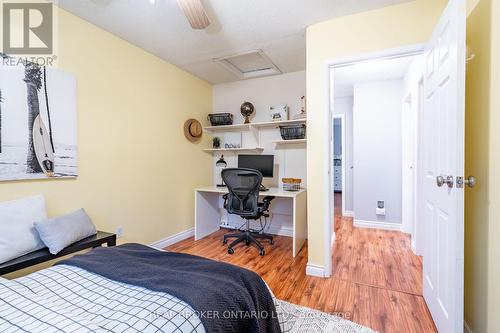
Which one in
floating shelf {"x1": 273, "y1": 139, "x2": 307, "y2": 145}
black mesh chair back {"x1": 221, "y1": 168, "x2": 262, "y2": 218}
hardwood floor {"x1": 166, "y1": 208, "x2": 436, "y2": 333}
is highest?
floating shelf {"x1": 273, "y1": 139, "x2": 307, "y2": 145}

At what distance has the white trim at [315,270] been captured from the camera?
223 centimetres

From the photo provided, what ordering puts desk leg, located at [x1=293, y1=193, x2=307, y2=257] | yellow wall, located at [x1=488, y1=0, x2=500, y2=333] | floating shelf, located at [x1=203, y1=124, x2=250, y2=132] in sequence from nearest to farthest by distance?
yellow wall, located at [x1=488, y1=0, x2=500, y2=333] < desk leg, located at [x1=293, y1=193, x2=307, y2=257] < floating shelf, located at [x1=203, y1=124, x2=250, y2=132]

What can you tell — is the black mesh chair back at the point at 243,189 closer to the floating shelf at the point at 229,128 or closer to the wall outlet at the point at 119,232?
the floating shelf at the point at 229,128

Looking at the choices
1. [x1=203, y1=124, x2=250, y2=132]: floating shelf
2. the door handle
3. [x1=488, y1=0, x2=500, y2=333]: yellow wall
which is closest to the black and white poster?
[x1=203, y1=124, x2=250, y2=132]: floating shelf

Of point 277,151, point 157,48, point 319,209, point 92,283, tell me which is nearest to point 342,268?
point 319,209

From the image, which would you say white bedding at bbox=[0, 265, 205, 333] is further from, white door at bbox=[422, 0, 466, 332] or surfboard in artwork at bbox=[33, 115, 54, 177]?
white door at bbox=[422, 0, 466, 332]

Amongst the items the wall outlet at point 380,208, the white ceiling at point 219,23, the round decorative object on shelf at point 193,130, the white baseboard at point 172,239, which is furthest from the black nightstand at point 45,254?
the wall outlet at point 380,208

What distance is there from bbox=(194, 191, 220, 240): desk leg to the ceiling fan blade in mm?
2189

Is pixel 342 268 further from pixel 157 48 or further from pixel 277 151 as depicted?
pixel 157 48

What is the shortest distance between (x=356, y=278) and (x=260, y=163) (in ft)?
5.95

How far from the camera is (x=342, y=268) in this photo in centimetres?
240

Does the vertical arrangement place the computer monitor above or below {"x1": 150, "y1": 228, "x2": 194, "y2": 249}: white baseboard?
above

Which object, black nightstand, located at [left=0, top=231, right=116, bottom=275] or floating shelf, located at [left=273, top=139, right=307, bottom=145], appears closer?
black nightstand, located at [left=0, top=231, right=116, bottom=275]

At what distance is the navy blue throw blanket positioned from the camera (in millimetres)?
888
